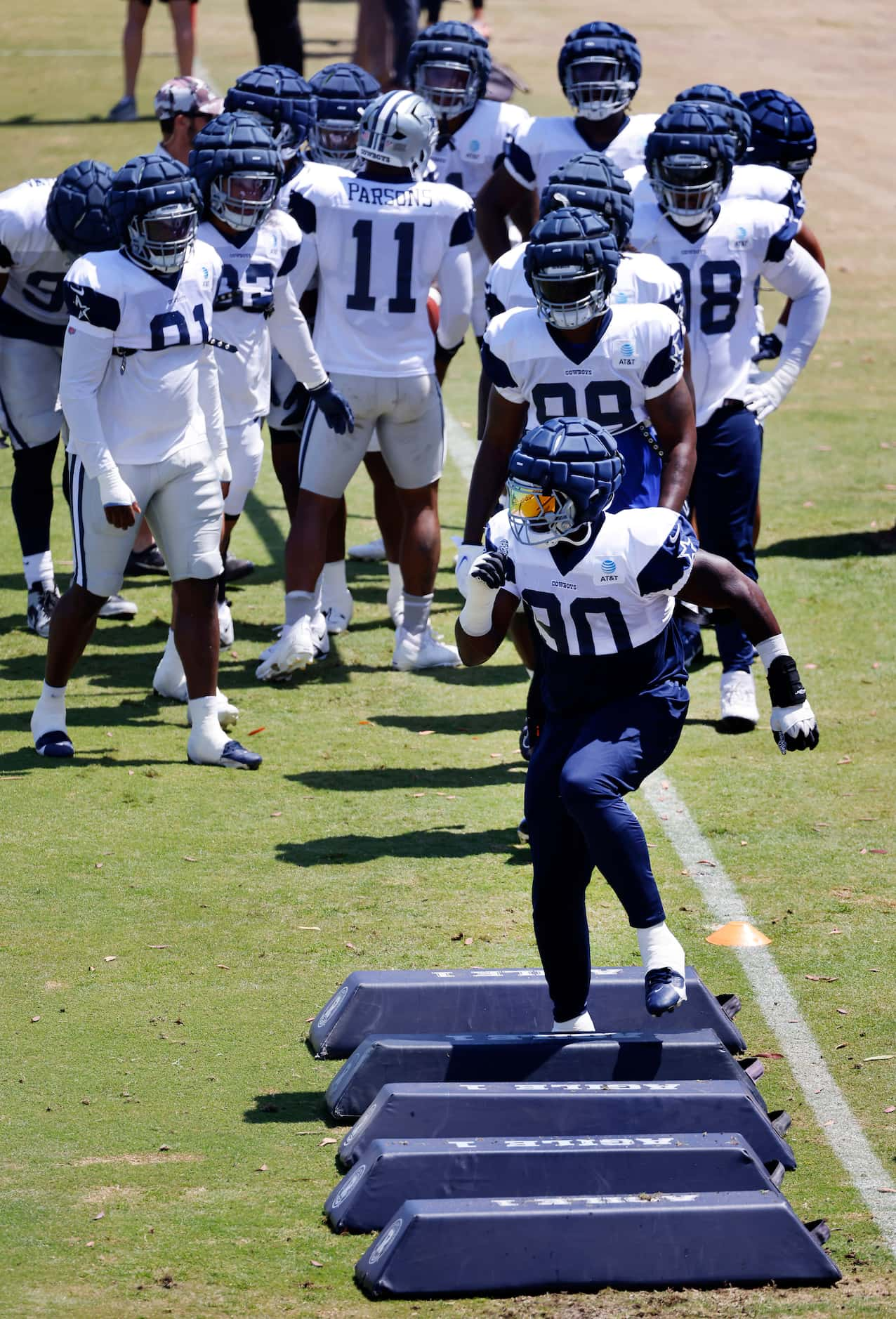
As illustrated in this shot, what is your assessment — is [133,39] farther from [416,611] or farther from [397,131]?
[416,611]

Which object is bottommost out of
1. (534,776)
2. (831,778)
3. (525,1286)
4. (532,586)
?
(831,778)

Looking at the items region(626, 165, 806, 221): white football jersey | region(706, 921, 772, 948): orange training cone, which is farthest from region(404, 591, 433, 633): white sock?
region(706, 921, 772, 948): orange training cone

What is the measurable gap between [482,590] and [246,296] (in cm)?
315

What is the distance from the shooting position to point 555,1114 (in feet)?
14.0

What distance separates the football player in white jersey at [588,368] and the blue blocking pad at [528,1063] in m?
1.53

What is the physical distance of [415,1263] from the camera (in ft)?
12.4

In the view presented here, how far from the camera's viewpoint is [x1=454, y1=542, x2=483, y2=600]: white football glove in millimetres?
5070


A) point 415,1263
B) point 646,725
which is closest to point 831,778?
point 646,725

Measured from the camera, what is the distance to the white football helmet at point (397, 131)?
7.41 m

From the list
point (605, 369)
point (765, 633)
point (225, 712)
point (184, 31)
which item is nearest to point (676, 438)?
point (605, 369)

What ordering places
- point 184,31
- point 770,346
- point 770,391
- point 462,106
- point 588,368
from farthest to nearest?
point 184,31 < point 462,106 < point 770,346 < point 770,391 < point 588,368

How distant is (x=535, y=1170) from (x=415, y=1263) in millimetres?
380

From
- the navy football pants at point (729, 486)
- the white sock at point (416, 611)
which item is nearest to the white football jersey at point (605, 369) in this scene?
the navy football pants at point (729, 486)

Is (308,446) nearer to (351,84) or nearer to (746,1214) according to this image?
(351,84)
